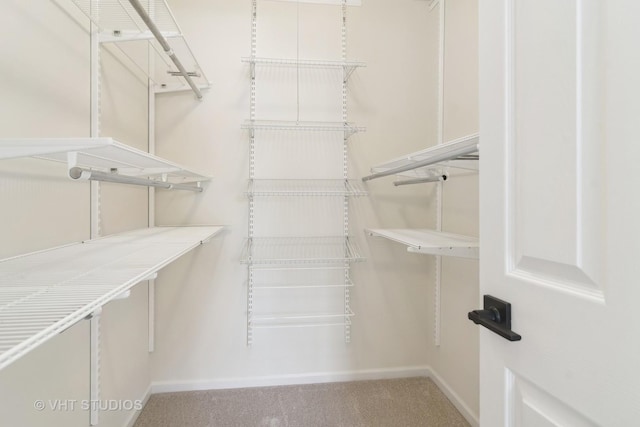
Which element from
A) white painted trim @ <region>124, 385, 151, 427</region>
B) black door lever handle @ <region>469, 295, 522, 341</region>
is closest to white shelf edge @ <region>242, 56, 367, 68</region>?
black door lever handle @ <region>469, 295, 522, 341</region>

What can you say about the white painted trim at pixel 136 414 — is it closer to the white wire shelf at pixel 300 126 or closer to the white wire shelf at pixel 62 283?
the white wire shelf at pixel 62 283

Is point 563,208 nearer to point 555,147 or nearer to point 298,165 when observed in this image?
point 555,147

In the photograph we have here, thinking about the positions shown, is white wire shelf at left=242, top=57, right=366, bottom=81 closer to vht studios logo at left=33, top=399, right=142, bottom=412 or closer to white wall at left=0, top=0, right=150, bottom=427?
white wall at left=0, top=0, right=150, bottom=427

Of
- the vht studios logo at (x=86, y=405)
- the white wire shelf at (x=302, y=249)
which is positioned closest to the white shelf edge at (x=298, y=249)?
the white wire shelf at (x=302, y=249)

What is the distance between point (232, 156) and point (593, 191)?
5.85 feet

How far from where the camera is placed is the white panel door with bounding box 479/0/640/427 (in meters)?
0.43

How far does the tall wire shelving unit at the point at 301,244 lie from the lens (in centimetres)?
189

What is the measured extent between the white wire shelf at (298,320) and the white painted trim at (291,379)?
1.08 ft

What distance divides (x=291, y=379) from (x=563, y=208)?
74.1 inches

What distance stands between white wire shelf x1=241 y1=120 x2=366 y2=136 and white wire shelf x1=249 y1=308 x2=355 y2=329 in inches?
48.2

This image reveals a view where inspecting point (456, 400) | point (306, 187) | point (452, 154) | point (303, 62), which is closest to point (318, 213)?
A: point (306, 187)

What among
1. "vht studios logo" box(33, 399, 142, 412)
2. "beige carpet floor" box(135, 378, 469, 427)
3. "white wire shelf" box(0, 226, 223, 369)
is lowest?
"beige carpet floor" box(135, 378, 469, 427)

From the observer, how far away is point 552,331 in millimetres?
529

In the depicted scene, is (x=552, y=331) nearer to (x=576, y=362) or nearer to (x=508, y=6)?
(x=576, y=362)
